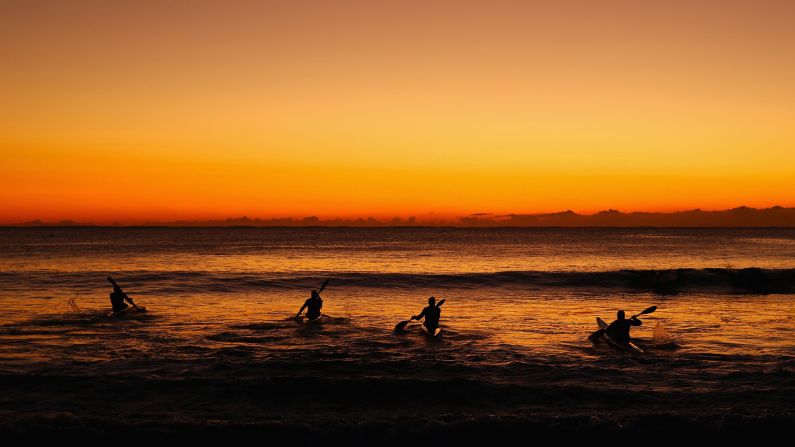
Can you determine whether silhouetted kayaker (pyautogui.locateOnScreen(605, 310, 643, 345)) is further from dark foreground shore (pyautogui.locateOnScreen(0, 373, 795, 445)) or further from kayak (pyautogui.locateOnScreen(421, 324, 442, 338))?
kayak (pyautogui.locateOnScreen(421, 324, 442, 338))

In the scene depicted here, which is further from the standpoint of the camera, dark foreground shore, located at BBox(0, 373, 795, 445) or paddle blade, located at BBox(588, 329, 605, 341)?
paddle blade, located at BBox(588, 329, 605, 341)

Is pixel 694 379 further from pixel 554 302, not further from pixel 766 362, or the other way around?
pixel 554 302

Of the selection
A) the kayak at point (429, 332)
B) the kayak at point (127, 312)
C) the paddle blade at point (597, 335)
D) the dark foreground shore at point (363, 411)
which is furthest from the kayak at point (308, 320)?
the paddle blade at point (597, 335)

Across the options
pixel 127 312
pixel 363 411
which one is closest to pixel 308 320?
pixel 127 312

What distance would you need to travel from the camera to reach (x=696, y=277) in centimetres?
4628

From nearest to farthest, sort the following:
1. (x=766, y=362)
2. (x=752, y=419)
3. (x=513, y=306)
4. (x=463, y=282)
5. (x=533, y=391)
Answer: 1. (x=752, y=419)
2. (x=533, y=391)
3. (x=766, y=362)
4. (x=513, y=306)
5. (x=463, y=282)

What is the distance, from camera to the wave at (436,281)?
40688 millimetres

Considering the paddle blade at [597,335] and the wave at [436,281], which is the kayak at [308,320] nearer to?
the paddle blade at [597,335]

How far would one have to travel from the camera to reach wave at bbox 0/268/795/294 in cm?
4069

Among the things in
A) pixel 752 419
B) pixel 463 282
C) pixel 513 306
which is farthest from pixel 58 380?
pixel 463 282

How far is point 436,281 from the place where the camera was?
46250 mm

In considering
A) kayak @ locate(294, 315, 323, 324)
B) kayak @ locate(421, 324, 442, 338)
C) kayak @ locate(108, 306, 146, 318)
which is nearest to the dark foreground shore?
kayak @ locate(421, 324, 442, 338)

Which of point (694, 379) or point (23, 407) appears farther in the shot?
point (694, 379)

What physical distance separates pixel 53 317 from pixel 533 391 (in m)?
22.2
